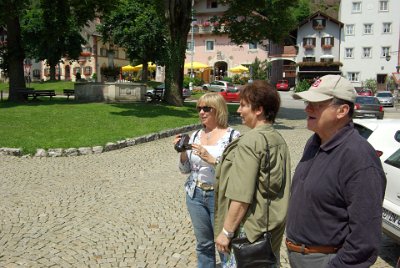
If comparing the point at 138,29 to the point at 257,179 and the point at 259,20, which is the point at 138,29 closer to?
the point at 259,20

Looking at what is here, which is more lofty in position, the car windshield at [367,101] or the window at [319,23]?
the window at [319,23]

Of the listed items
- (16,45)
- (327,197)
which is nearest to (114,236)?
(327,197)

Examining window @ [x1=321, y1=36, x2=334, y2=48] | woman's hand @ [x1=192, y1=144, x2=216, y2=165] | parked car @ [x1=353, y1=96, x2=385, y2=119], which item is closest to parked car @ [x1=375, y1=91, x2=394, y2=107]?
parked car @ [x1=353, y1=96, x2=385, y2=119]

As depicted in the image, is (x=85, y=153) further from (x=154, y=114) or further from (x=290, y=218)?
(x=290, y=218)

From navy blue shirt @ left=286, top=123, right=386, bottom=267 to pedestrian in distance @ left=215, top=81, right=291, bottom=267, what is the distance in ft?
0.81

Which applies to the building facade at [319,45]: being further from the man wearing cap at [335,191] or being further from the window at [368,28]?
the man wearing cap at [335,191]

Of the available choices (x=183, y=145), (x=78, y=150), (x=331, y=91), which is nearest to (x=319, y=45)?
(x=78, y=150)

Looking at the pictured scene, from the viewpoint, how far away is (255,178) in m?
2.78

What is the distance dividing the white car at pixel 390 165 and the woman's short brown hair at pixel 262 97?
2.82 meters

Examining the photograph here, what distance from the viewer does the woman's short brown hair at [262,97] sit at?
2.96 metres

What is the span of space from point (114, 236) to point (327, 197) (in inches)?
163

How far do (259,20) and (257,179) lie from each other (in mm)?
23282

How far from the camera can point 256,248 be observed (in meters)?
2.79

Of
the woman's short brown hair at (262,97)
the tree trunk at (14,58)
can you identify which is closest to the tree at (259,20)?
the tree trunk at (14,58)
